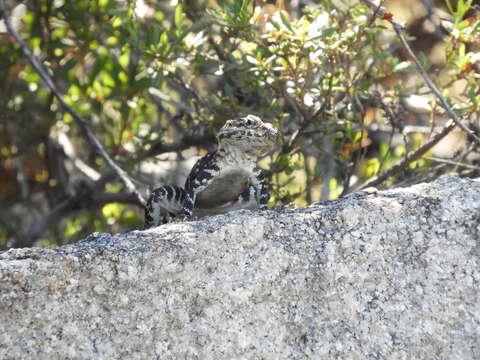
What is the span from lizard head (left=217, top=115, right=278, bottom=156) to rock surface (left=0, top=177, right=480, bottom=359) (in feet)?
3.58

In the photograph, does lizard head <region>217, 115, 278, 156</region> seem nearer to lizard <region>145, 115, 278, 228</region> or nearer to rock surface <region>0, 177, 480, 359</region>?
lizard <region>145, 115, 278, 228</region>

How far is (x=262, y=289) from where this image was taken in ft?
9.77

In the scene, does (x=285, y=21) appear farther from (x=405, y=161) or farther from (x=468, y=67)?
(x=405, y=161)

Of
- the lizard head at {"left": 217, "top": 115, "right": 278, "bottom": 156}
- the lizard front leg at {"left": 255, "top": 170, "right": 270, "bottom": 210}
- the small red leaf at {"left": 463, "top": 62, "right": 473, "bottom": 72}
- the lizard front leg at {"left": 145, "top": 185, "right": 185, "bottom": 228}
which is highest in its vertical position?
the small red leaf at {"left": 463, "top": 62, "right": 473, "bottom": 72}

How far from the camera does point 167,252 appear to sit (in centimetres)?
299

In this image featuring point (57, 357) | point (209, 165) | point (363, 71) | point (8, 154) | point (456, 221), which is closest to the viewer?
point (57, 357)

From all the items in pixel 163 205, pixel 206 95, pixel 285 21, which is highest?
pixel 285 21

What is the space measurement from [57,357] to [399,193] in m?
1.55

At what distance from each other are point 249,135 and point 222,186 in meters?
0.51

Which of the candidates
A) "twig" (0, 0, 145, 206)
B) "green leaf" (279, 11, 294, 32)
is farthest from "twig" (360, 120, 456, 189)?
"twig" (0, 0, 145, 206)

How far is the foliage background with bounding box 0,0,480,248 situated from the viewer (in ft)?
15.8

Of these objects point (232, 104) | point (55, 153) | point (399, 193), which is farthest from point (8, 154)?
point (399, 193)

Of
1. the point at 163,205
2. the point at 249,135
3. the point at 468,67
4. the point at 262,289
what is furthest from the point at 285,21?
the point at 262,289

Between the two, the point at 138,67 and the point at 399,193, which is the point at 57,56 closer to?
the point at 138,67
